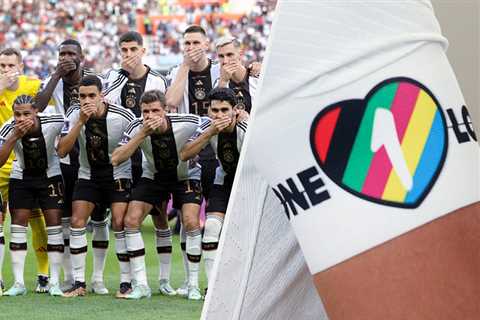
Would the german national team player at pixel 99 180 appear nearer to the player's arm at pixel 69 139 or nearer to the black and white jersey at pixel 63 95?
the player's arm at pixel 69 139

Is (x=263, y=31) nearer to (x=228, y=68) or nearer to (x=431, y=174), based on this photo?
(x=228, y=68)

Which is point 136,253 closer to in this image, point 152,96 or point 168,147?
point 168,147

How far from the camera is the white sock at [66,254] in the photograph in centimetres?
816

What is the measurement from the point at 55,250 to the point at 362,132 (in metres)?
6.25

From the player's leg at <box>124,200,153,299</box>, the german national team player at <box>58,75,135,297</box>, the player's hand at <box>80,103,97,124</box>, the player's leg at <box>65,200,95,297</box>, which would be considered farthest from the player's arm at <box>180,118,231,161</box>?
the player's leg at <box>65,200,95,297</box>

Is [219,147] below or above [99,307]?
above

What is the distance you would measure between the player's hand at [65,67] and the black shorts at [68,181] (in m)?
0.77

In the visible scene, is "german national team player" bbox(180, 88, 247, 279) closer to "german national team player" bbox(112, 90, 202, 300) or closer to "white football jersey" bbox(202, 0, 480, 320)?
"german national team player" bbox(112, 90, 202, 300)

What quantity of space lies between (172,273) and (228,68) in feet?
6.73

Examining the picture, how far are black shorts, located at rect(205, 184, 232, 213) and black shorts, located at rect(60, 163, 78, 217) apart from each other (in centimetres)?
140

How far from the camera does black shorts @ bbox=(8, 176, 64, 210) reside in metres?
7.80

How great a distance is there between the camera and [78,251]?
304 inches

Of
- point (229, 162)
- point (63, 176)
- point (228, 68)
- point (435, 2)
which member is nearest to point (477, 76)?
point (435, 2)

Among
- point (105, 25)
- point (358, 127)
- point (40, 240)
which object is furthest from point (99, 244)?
point (105, 25)
